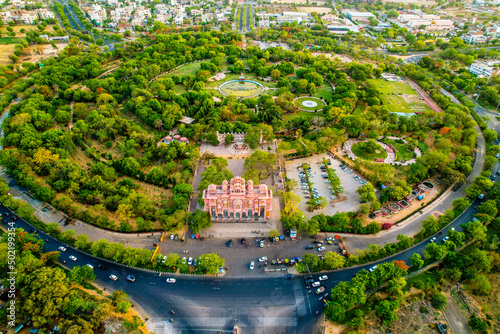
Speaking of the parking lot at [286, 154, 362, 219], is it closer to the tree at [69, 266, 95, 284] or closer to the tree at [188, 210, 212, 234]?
the tree at [188, 210, 212, 234]

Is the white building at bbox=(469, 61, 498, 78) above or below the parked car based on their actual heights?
above

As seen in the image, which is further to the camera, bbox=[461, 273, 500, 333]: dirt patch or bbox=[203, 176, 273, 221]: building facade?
bbox=[203, 176, 273, 221]: building facade

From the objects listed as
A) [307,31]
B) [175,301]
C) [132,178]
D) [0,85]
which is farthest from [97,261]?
[307,31]

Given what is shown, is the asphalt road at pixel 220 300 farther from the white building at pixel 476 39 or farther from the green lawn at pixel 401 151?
the white building at pixel 476 39

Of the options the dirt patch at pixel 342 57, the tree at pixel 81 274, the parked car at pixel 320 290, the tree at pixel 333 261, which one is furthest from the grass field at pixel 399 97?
the tree at pixel 81 274

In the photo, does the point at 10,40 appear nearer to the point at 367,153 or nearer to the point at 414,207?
the point at 367,153

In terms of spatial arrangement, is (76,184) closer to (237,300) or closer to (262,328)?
(237,300)

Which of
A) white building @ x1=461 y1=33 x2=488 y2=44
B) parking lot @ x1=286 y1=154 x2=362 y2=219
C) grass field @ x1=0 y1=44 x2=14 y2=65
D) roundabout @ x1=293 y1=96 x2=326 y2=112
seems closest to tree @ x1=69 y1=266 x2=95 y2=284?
parking lot @ x1=286 y1=154 x2=362 y2=219
